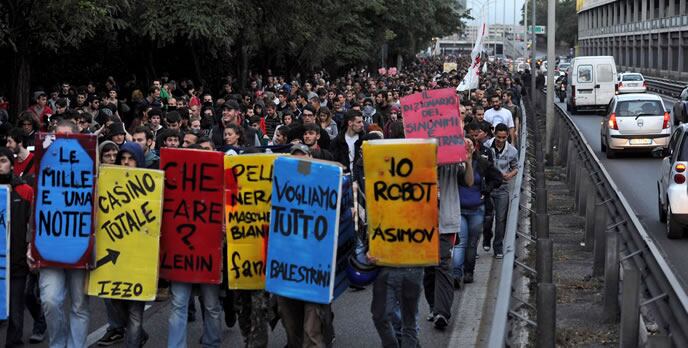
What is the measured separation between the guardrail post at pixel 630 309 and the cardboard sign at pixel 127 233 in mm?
3421

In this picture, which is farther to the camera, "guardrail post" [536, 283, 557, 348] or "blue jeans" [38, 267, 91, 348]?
"blue jeans" [38, 267, 91, 348]

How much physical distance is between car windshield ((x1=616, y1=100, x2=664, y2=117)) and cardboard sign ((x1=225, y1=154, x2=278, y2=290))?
67.7 feet

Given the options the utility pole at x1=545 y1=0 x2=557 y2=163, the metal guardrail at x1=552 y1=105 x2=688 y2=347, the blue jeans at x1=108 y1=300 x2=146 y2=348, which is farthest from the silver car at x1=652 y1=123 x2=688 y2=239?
the utility pole at x1=545 y1=0 x2=557 y2=163

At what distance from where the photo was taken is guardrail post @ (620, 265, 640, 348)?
8758 mm

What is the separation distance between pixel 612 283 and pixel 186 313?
3.96 m

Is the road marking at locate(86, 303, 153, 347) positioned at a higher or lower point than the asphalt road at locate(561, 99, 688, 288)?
lower

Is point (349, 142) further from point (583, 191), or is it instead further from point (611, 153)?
point (611, 153)

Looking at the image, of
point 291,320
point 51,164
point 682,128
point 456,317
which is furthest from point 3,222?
point 682,128

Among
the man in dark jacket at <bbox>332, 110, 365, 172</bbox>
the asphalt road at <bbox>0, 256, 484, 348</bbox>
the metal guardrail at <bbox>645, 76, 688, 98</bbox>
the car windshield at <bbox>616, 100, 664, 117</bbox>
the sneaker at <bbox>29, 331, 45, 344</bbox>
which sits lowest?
the sneaker at <bbox>29, 331, 45, 344</bbox>

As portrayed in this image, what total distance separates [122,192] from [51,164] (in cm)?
57

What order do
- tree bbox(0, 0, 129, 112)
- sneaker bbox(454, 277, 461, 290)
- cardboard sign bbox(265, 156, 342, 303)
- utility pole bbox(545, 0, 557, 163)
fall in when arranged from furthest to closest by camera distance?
utility pole bbox(545, 0, 557, 163) → tree bbox(0, 0, 129, 112) → sneaker bbox(454, 277, 461, 290) → cardboard sign bbox(265, 156, 342, 303)

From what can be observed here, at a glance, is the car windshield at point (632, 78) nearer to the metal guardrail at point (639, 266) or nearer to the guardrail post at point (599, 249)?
the metal guardrail at point (639, 266)

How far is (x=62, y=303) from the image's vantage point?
28.5ft

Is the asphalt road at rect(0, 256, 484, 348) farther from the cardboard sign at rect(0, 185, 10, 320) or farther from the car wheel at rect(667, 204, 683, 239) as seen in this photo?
the car wheel at rect(667, 204, 683, 239)
